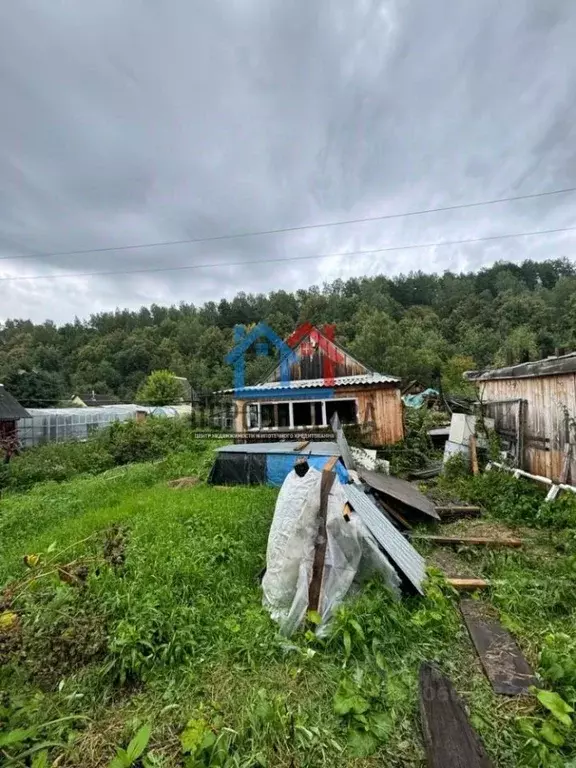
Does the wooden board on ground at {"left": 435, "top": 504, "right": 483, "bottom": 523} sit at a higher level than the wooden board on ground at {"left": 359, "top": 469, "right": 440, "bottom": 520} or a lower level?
lower

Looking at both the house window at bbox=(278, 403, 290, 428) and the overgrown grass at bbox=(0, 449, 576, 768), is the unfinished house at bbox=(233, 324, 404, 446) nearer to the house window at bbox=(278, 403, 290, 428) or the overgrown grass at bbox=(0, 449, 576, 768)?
the house window at bbox=(278, 403, 290, 428)

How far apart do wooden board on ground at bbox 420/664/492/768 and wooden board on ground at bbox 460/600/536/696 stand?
0.45 meters

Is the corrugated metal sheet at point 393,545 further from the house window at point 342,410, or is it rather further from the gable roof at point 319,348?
the gable roof at point 319,348

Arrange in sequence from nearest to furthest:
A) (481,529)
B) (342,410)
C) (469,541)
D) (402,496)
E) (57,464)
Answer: (469,541) → (481,529) → (402,496) → (57,464) → (342,410)

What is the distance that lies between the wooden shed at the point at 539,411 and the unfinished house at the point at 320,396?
11.5 ft

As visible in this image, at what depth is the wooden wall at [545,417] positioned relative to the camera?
5355 millimetres

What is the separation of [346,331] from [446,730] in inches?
1582

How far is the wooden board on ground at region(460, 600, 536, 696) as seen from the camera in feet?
A: 7.45

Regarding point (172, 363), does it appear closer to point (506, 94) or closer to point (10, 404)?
point (10, 404)

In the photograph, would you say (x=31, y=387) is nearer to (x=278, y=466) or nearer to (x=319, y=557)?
(x=278, y=466)

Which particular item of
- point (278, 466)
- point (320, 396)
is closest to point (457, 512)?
point (278, 466)

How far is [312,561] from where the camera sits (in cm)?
281

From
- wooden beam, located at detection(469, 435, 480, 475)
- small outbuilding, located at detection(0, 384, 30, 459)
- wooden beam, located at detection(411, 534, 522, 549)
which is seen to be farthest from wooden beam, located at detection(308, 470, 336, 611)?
small outbuilding, located at detection(0, 384, 30, 459)

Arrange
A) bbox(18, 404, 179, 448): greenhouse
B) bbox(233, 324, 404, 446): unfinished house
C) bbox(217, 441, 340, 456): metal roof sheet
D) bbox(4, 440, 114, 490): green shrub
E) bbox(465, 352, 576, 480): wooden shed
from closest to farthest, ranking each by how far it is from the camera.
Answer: bbox(465, 352, 576, 480): wooden shed
bbox(217, 441, 340, 456): metal roof sheet
bbox(4, 440, 114, 490): green shrub
bbox(233, 324, 404, 446): unfinished house
bbox(18, 404, 179, 448): greenhouse
